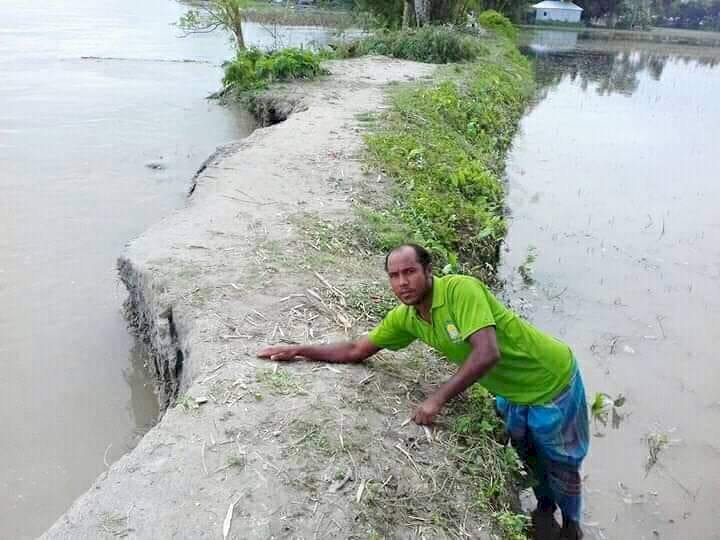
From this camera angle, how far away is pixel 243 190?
7055mm

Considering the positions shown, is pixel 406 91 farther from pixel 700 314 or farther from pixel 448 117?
pixel 700 314

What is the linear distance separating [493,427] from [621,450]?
5.71 ft

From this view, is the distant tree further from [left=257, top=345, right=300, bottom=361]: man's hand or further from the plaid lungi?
the plaid lungi

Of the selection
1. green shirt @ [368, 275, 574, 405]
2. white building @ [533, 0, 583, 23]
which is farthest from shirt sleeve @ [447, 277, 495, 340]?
white building @ [533, 0, 583, 23]

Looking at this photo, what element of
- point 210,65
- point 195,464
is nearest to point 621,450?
point 195,464

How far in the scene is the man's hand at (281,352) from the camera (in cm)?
381

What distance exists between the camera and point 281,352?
3.82 m

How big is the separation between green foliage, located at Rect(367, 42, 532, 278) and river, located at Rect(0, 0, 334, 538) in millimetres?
2649

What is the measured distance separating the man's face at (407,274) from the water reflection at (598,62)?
1803cm

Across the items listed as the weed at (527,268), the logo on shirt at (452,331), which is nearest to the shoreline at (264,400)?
the logo on shirt at (452,331)

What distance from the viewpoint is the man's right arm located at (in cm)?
376

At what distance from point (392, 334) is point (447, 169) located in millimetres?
5323

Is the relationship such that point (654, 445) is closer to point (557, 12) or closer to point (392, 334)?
point (392, 334)

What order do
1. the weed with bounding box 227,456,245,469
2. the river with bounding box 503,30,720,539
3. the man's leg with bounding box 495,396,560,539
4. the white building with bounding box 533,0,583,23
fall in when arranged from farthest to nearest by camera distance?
the white building with bounding box 533,0,583,23 < the river with bounding box 503,30,720,539 < the man's leg with bounding box 495,396,560,539 < the weed with bounding box 227,456,245,469
